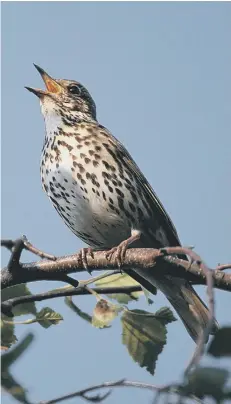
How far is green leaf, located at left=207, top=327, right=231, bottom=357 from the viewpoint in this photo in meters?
1.72

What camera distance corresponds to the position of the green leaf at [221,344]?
1.72 metres

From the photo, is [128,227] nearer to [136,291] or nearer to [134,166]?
[134,166]

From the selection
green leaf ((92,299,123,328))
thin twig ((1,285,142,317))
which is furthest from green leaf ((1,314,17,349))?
green leaf ((92,299,123,328))

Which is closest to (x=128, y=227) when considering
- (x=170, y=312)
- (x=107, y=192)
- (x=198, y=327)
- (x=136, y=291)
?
(x=107, y=192)

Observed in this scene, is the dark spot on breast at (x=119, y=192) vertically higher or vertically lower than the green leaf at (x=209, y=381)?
lower

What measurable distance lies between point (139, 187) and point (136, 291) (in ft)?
7.54

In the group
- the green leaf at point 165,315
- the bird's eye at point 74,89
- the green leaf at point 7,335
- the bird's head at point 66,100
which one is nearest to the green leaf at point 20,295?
the green leaf at point 7,335

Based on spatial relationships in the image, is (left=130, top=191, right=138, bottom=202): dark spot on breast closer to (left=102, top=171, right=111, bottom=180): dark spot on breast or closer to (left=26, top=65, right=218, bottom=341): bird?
(left=26, top=65, right=218, bottom=341): bird

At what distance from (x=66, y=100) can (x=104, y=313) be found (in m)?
3.93

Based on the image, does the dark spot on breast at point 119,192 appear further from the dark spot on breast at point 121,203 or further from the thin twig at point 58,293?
the thin twig at point 58,293

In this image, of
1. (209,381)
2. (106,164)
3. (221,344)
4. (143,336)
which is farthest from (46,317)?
(106,164)

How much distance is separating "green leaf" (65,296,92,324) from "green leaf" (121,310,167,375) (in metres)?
0.25

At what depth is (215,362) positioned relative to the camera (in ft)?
5.54

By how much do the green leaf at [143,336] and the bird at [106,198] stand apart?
6.24ft
